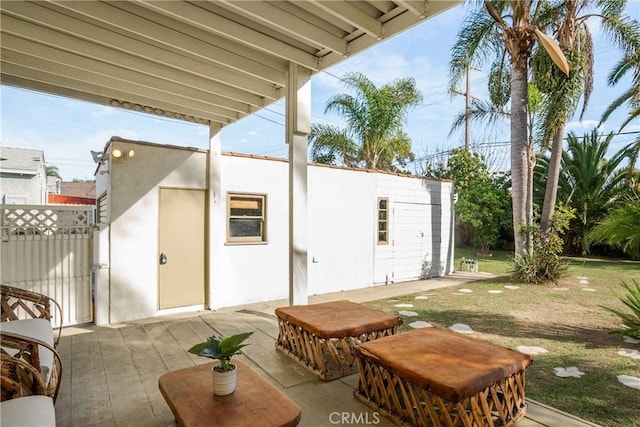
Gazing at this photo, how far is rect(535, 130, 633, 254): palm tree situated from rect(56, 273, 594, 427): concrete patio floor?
1292 cm

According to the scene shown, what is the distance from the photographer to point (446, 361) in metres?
2.24

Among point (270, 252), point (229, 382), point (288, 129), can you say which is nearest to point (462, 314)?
point (270, 252)

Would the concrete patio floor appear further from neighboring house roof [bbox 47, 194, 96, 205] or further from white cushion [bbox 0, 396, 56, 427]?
neighboring house roof [bbox 47, 194, 96, 205]

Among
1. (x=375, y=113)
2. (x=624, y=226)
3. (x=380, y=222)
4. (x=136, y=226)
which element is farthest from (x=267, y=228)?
(x=375, y=113)

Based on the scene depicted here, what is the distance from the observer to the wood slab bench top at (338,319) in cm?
296

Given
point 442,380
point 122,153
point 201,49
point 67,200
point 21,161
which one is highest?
point 21,161

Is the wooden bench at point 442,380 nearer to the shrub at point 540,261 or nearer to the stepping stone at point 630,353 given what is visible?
the stepping stone at point 630,353

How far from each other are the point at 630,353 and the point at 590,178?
11.5 metres

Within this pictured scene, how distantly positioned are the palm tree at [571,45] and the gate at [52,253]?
30.6ft

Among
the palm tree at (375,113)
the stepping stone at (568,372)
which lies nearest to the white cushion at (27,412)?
the stepping stone at (568,372)

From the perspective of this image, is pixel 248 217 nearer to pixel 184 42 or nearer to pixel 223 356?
pixel 184 42

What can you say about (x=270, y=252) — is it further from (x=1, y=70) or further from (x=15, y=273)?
(x=1, y=70)

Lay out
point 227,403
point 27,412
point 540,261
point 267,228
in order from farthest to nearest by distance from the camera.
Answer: point 540,261 → point 267,228 → point 227,403 → point 27,412

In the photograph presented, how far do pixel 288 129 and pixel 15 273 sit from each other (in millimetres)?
3876
